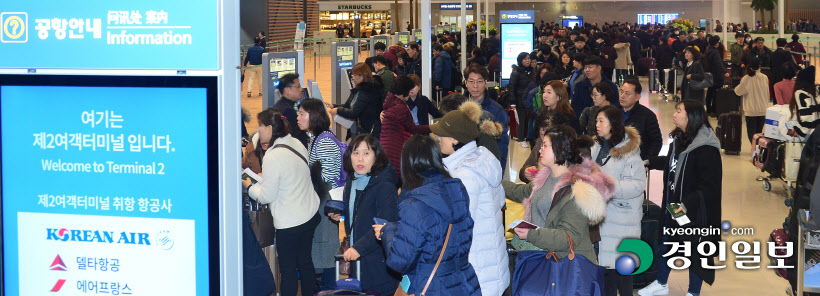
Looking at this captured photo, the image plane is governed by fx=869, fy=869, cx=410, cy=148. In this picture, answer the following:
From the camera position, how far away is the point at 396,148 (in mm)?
7457

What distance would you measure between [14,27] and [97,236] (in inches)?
23.9

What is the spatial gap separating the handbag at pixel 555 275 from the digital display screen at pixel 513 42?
1277 centimetres

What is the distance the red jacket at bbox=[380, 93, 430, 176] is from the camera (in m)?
7.43

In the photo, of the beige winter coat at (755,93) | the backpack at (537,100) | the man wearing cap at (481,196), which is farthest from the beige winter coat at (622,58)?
the man wearing cap at (481,196)

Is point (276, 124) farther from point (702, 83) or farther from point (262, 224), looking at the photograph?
point (702, 83)

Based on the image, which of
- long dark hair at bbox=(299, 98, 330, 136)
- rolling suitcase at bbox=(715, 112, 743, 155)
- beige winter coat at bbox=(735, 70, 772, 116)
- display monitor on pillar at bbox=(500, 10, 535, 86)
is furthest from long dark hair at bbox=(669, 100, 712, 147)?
display monitor on pillar at bbox=(500, 10, 535, 86)

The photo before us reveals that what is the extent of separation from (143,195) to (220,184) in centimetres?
23

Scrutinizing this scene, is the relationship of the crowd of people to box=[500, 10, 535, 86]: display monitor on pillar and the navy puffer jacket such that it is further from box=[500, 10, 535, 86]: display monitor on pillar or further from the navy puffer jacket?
box=[500, 10, 535, 86]: display monitor on pillar

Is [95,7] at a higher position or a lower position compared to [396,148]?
higher

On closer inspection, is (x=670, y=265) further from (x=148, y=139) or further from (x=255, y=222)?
(x=148, y=139)

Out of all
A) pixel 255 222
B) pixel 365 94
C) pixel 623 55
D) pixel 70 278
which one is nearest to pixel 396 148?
pixel 365 94

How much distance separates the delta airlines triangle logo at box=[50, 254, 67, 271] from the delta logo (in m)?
0.06

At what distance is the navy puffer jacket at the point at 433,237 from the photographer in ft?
11.2

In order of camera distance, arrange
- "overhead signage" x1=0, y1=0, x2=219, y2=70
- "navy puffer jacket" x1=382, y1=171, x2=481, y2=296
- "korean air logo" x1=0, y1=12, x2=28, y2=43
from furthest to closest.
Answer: "navy puffer jacket" x1=382, y1=171, x2=481, y2=296, "korean air logo" x1=0, y1=12, x2=28, y2=43, "overhead signage" x1=0, y1=0, x2=219, y2=70
